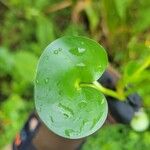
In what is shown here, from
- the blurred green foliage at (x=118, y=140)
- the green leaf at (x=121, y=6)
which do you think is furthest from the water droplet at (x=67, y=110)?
the green leaf at (x=121, y=6)

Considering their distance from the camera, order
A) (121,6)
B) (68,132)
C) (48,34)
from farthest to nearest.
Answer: (48,34), (121,6), (68,132)

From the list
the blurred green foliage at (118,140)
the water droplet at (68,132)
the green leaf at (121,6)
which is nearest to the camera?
the water droplet at (68,132)

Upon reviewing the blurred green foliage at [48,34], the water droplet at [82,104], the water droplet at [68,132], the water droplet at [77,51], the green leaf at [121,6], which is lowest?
the blurred green foliage at [48,34]

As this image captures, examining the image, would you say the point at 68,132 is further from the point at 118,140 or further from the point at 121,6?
the point at 121,6

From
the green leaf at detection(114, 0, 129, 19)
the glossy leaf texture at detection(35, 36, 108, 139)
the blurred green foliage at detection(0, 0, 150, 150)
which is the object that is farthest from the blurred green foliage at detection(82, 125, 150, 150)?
the glossy leaf texture at detection(35, 36, 108, 139)

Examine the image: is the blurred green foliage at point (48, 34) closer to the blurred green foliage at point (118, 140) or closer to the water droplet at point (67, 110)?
the blurred green foliage at point (118, 140)

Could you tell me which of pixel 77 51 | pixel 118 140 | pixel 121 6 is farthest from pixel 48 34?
pixel 77 51
